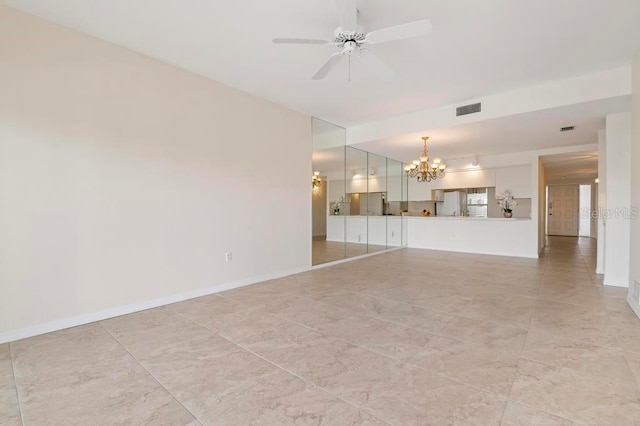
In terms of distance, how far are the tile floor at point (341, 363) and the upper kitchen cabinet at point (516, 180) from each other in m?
4.30

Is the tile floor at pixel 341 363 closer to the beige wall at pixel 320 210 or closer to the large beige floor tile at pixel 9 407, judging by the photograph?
the large beige floor tile at pixel 9 407

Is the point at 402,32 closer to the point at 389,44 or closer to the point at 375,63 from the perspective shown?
the point at 375,63

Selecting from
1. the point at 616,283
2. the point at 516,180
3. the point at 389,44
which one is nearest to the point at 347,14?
the point at 389,44

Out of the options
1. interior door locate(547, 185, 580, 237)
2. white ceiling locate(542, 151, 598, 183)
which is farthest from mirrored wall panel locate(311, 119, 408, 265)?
interior door locate(547, 185, 580, 237)

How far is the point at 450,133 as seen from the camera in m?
5.34

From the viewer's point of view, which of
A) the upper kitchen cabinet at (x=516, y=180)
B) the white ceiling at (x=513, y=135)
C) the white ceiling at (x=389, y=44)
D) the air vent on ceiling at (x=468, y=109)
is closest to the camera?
the white ceiling at (x=389, y=44)

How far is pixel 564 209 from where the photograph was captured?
12273 millimetres

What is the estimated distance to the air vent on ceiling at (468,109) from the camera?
450 cm

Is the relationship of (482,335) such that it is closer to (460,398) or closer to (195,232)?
(460,398)

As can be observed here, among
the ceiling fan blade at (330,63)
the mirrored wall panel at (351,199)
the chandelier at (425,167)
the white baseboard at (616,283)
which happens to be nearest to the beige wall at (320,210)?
the mirrored wall panel at (351,199)

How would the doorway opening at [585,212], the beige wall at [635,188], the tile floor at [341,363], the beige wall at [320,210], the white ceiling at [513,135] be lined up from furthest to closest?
the doorway opening at [585,212]
the beige wall at [320,210]
the white ceiling at [513,135]
the beige wall at [635,188]
the tile floor at [341,363]

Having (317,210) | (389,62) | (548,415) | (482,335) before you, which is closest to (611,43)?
(389,62)

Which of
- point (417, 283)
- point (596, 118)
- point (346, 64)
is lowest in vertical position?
point (417, 283)

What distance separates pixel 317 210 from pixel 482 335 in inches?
165
